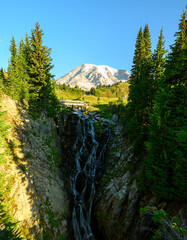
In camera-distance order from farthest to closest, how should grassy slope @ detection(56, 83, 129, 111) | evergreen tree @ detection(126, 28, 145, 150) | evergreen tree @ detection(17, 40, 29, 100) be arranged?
grassy slope @ detection(56, 83, 129, 111) < evergreen tree @ detection(17, 40, 29, 100) < evergreen tree @ detection(126, 28, 145, 150)

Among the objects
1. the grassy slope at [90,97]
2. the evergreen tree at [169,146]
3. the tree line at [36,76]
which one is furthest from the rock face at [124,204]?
the grassy slope at [90,97]

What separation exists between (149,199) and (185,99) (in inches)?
355

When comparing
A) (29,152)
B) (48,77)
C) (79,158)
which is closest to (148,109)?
(79,158)

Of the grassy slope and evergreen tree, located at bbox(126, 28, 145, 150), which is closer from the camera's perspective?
evergreen tree, located at bbox(126, 28, 145, 150)

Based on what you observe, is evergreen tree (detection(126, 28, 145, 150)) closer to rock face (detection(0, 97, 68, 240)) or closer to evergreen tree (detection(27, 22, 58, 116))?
rock face (detection(0, 97, 68, 240))

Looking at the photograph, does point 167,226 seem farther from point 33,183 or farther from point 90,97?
point 90,97

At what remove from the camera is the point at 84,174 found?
1753cm

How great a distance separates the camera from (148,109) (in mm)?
14219

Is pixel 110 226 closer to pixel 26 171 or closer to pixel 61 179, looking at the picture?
pixel 61 179

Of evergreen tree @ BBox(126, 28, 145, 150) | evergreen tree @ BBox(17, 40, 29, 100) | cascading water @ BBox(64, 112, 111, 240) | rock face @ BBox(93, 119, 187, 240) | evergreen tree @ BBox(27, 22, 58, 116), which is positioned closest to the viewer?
rock face @ BBox(93, 119, 187, 240)

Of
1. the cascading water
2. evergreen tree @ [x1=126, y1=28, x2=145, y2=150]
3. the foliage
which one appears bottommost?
the cascading water

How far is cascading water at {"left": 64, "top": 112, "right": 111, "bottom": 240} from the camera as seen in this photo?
1382 centimetres

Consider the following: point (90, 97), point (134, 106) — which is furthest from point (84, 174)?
point (90, 97)

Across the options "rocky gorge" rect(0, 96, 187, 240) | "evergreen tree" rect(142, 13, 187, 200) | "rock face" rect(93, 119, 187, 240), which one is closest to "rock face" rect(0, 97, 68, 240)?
"rocky gorge" rect(0, 96, 187, 240)
